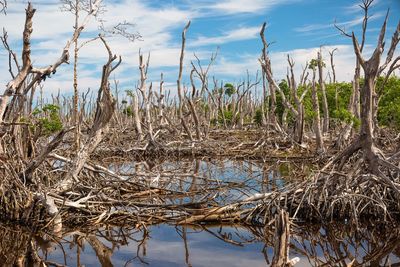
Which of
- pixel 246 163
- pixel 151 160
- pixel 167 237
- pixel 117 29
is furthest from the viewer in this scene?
pixel 151 160

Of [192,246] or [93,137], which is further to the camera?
[93,137]

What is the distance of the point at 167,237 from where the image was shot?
7836 mm

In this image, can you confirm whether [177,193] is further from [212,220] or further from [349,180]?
[349,180]

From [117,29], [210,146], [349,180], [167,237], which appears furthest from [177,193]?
[210,146]

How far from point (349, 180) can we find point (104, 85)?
3871 mm

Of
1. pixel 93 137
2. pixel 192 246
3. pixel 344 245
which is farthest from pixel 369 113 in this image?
pixel 93 137

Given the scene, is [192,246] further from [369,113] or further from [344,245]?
[369,113]

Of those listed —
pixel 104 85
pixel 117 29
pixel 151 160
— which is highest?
pixel 117 29

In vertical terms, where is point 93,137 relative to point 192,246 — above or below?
above

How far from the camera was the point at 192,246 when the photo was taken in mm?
7363

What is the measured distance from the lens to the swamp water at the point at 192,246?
6719mm

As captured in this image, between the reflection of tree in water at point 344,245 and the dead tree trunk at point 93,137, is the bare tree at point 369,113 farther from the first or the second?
the dead tree trunk at point 93,137

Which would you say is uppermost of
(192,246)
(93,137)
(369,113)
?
(369,113)

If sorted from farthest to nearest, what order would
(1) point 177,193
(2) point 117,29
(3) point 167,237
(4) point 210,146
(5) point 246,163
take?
1. (4) point 210,146
2. (5) point 246,163
3. (2) point 117,29
4. (1) point 177,193
5. (3) point 167,237
